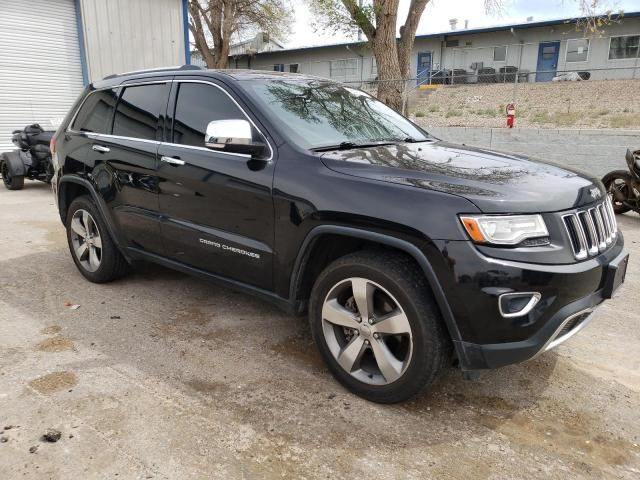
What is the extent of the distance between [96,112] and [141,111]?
2.40 feet

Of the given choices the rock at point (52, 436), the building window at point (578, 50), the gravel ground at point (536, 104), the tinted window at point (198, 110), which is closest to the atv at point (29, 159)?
the tinted window at point (198, 110)

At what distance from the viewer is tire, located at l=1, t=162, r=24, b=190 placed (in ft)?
34.1

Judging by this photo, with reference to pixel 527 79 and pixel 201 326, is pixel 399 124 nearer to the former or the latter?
pixel 201 326

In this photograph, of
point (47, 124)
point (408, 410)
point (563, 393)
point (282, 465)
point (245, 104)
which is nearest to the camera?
point (282, 465)

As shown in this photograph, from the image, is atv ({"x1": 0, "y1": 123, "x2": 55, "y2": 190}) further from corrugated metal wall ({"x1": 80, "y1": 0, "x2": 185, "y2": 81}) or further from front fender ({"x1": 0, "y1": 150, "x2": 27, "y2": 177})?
corrugated metal wall ({"x1": 80, "y1": 0, "x2": 185, "y2": 81})

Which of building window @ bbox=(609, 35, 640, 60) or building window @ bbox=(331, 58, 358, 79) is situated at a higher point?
building window @ bbox=(609, 35, 640, 60)

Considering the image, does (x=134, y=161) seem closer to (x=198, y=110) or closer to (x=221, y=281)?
(x=198, y=110)

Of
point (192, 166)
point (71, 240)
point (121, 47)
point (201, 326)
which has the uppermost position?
point (121, 47)

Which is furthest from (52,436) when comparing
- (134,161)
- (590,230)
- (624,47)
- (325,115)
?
(624,47)

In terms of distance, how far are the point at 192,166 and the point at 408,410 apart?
2059 mm

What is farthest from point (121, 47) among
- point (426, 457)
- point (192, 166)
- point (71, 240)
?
point (426, 457)

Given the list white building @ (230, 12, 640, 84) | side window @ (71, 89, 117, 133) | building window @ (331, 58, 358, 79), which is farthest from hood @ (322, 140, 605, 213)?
building window @ (331, 58, 358, 79)

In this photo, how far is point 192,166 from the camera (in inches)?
138

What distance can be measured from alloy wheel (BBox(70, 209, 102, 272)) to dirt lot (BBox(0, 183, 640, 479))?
610 millimetres
